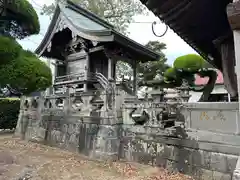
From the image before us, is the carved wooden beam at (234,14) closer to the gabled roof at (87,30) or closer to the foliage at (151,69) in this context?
the gabled roof at (87,30)

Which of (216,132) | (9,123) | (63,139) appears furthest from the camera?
(9,123)

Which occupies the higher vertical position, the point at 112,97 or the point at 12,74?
the point at 12,74

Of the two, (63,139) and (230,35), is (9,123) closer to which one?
(63,139)

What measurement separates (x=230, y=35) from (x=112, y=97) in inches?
185

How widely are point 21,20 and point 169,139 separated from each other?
923cm

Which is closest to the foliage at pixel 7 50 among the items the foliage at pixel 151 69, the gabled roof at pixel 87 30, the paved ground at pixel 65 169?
the gabled roof at pixel 87 30

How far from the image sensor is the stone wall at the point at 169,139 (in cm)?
503

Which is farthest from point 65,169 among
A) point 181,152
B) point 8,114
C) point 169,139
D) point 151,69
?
point 151,69

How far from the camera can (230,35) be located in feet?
13.0

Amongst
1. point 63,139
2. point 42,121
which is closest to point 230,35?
point 63,139

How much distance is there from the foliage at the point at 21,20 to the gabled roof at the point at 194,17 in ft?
27.0

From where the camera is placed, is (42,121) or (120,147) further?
(42,121)

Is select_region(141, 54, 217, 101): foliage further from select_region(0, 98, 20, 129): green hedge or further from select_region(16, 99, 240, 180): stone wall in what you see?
select_region(0, 98, 20, 129): green hedge

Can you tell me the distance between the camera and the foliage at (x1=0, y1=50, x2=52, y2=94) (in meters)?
9.41
